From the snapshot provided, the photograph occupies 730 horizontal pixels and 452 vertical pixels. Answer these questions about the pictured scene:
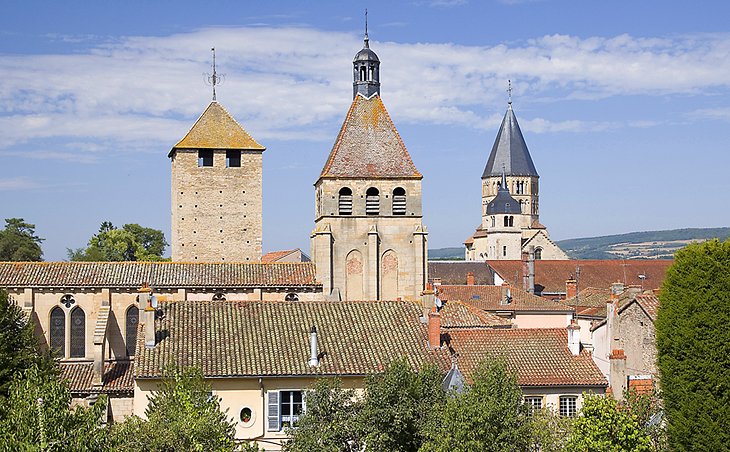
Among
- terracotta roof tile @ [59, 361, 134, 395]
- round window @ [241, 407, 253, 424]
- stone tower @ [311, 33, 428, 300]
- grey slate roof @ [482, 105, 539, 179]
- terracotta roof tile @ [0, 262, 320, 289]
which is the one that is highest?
grey slate roof @ [482, 105, 539, 179]

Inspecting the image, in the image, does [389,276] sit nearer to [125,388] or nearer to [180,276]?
[180,276]

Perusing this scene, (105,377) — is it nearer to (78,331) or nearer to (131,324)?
(131,324)

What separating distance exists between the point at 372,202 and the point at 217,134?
1205 cm

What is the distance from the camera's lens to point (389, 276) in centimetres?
4912

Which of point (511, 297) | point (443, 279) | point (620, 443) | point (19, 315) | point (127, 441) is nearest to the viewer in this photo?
point (127, 441)

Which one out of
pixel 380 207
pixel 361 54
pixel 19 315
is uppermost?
pixel 361 54

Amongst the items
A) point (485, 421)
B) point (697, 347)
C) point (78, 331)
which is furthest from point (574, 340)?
point (78, 331)

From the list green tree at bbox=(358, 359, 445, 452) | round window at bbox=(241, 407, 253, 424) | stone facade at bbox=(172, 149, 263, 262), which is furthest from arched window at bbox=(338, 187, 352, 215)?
green tree at bbox=(358, 359, 445, 452)

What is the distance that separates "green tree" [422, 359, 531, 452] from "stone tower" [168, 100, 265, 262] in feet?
109

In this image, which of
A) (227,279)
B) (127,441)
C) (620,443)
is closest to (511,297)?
(227,279)

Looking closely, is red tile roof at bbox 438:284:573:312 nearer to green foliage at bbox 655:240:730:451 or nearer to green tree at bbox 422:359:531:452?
green foliage at bbox 655:240:730:451

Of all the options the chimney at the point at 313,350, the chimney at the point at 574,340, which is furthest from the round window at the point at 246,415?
the chimney at the point at 574,340

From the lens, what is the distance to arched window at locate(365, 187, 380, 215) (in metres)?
49.2

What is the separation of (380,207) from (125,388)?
634 inches
